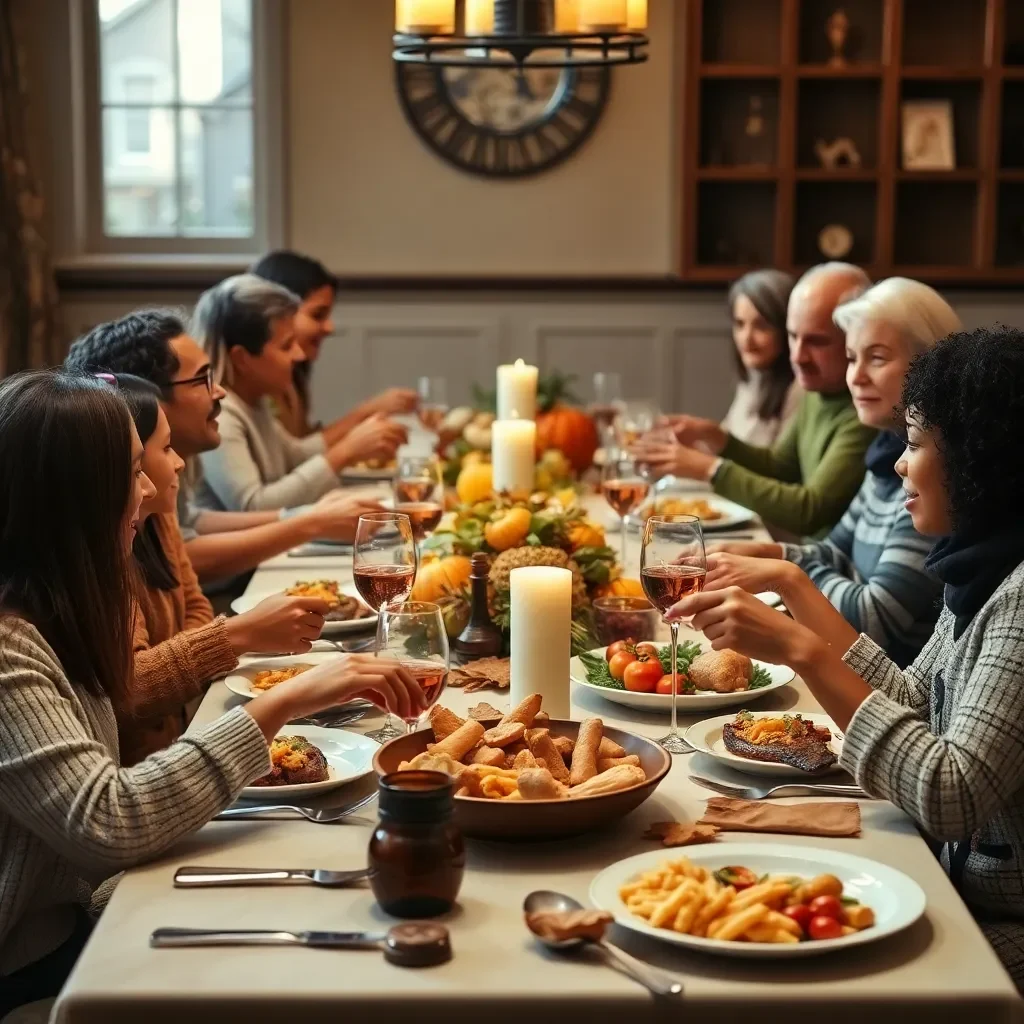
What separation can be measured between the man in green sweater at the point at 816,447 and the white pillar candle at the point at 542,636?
1431mm

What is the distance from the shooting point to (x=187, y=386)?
2.46m

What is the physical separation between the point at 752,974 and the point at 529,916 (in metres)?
0.17

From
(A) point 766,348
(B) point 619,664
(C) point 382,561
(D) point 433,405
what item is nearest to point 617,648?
(B) point 619,664

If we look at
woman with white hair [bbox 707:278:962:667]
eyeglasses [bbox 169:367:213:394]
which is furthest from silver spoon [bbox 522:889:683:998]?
eyeglasses [bbox 169:367:213:394]

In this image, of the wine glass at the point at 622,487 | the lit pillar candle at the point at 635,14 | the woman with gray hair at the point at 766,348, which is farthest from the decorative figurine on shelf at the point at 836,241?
the wine glass at the point at 622,487

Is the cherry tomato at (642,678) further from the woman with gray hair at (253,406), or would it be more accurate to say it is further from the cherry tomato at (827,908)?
the woman with gray hair at (253,406)

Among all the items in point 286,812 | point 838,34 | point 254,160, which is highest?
point 838,34

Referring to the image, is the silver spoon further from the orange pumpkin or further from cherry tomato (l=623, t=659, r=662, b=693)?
the orange pumpkin

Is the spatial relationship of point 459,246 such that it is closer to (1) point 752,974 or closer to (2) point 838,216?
(2) point 838,216

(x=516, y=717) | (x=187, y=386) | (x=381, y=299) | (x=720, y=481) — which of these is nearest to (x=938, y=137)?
(x=381, y=299)

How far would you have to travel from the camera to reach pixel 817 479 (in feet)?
10.6

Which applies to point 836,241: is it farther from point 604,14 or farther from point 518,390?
point 604,14

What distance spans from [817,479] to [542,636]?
172 centimetres

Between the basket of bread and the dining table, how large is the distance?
4cm
